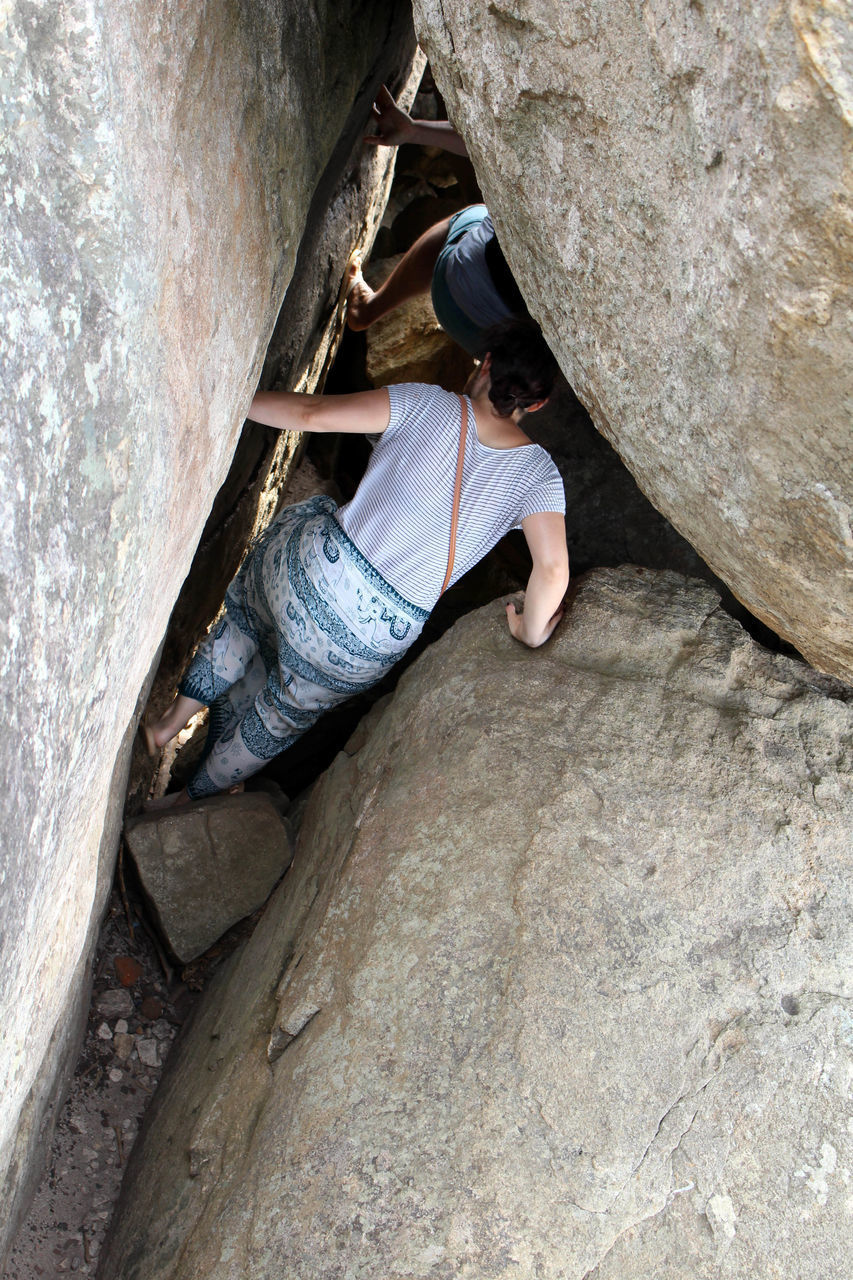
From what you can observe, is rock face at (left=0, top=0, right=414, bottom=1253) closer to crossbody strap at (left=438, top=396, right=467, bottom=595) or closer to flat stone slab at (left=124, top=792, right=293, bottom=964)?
crossbody strap at (left=438, top=396, right=467, bottom=595)

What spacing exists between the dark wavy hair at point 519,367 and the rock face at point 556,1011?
0.54m

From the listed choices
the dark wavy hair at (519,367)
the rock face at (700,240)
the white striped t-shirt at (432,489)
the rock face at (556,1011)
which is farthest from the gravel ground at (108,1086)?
the rock face at (700,240)

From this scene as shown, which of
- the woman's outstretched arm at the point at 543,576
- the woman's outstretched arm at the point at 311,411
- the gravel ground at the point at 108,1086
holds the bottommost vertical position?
the gravel ground at the point at 108,1086

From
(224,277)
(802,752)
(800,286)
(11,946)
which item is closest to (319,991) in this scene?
(11,946)

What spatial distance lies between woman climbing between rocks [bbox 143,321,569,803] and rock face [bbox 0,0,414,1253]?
16.3 inches

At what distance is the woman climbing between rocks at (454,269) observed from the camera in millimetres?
2340

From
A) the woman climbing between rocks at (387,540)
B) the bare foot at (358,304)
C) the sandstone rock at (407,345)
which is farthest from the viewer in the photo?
the sandstone rock at (407,345)

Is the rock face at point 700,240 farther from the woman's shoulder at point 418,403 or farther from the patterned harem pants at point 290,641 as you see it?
the patterned harem pants at point 290,641

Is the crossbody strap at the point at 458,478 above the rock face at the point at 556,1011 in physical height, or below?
above

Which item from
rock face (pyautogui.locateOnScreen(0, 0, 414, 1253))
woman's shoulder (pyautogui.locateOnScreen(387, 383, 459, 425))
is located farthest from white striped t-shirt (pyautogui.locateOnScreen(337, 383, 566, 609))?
rock face (pyautogui.locateOnScreen(0, 0, 414, 1253))

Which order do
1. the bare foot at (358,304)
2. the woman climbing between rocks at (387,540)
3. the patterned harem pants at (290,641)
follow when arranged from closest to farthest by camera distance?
the woman climbing between rocks at (387,540) < the patterned harem pants at (290,641) < the bare foot at (358,304)

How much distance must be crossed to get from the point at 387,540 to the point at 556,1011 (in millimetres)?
1062

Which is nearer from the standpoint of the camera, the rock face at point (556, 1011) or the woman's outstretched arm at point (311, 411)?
the rock face at point (556, 1011)

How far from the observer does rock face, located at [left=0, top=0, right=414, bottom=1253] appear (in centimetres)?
97
